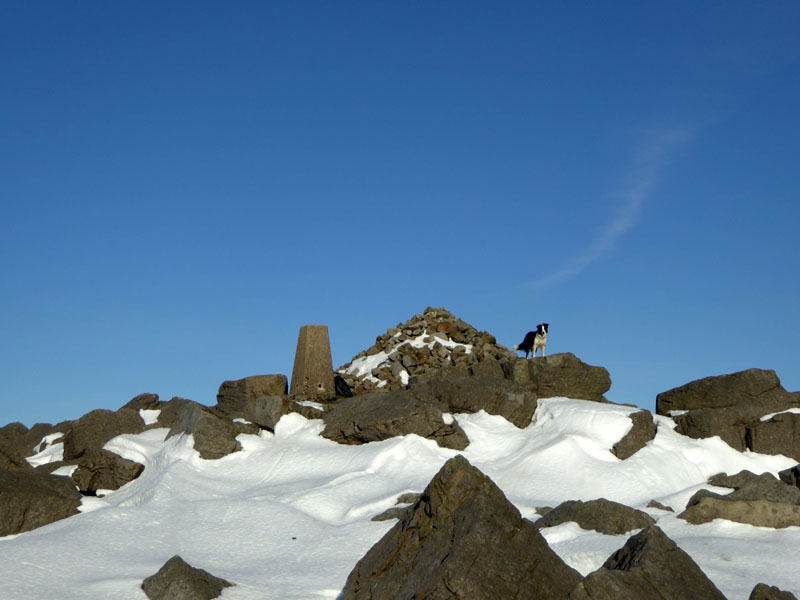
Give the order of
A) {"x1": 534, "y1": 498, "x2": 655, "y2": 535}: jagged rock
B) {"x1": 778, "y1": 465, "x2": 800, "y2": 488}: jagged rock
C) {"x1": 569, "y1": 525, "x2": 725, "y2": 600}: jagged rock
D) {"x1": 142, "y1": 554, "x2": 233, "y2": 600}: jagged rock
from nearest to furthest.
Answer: {"x1": 569, "y1": 525, "x2": 725, "y2": 600}: jagged rock → {"x1": 142, "y1": 554, "x2": 233, "y2": 600}: jagged rock → {"x1": 534, "y1": 498, "x2": 655, "y2": 535}: jagged rock → {"x1": 778, "y1": 465, "x2": 800, "y2": 488}: jagged rock

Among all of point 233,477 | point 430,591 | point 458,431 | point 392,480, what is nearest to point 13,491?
point 233,477

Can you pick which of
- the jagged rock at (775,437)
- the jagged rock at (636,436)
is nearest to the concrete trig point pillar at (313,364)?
the jagged rock at (636,436)

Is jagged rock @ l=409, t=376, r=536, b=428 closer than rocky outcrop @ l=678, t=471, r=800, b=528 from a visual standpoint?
No

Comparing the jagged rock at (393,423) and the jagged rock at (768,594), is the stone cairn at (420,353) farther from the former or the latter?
the jagged rock at (768,594)

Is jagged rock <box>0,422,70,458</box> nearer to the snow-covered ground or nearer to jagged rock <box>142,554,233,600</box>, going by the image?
the snow-covered ground

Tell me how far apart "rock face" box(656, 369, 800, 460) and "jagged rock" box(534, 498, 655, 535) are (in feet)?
24.3

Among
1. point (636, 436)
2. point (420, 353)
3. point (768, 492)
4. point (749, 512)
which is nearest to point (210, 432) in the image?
point (420, 353)

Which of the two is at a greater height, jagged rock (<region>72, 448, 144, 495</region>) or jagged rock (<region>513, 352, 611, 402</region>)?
jagged rock (<region>513, 352, 611, 402</region>)

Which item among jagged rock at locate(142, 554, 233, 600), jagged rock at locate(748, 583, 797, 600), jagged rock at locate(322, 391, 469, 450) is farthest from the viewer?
jagged rock at locate(322, 391, 469, 450)

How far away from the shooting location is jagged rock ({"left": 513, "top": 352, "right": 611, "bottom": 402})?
21.5 meters

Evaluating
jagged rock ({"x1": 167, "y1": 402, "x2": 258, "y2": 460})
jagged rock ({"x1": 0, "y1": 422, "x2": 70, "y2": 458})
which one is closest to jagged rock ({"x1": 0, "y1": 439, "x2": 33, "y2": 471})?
jagged rock ({"x1": 167, "y1": 402, "x2": 258, "y2": 460})

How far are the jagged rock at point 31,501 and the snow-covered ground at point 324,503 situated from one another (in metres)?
0.44

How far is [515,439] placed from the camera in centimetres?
1892

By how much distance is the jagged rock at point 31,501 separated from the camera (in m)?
14.0
